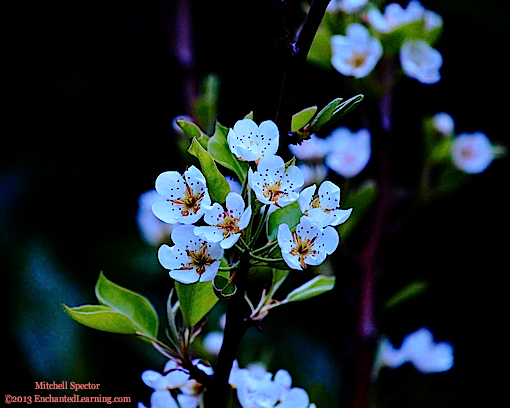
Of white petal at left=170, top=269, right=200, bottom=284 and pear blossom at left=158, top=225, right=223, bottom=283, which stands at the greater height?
pear blossom at left=158, top=225, right=223, bottom=283

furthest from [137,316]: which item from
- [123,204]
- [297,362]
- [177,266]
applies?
[123,204]

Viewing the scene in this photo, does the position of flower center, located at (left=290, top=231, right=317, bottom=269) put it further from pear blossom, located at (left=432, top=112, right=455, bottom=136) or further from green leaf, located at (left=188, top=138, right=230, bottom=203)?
pear blossom, located at (left=432, top=112, right=455, bottom=136)

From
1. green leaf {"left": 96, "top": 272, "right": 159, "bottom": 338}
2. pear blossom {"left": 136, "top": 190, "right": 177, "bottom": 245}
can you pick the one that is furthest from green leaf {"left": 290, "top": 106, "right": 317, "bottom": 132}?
pear blossom {"left": 136, "top": 190, "right": 177, "bottom": 245}

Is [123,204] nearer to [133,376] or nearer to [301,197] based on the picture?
[133,376]

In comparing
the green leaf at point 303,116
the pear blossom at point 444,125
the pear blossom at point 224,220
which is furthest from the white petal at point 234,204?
the pear blossom at point 444,125

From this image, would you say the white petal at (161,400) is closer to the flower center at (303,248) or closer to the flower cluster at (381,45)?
the flower center at (303,248)
